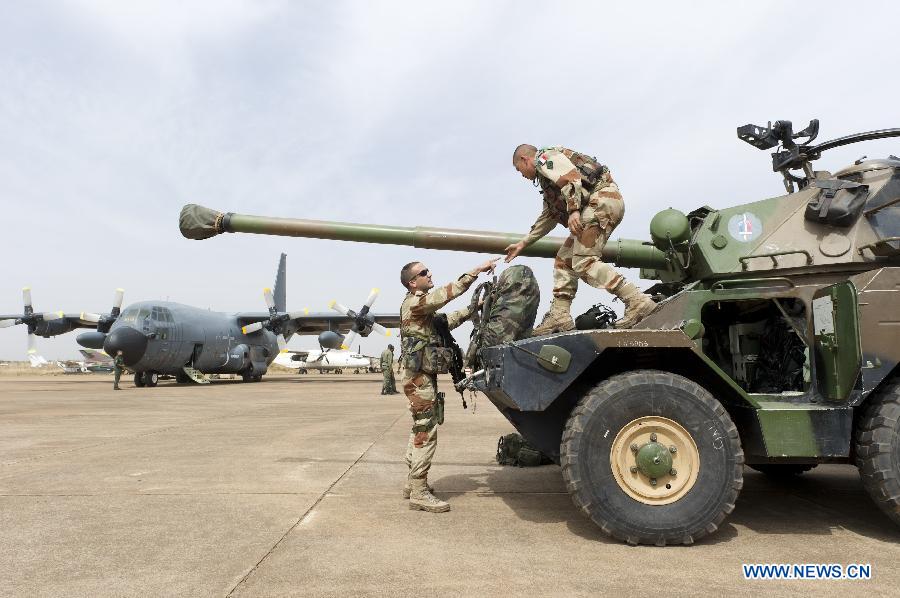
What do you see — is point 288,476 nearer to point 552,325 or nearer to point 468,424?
point 552,325

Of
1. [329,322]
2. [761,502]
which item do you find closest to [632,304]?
[761,502]

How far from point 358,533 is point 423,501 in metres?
0.66

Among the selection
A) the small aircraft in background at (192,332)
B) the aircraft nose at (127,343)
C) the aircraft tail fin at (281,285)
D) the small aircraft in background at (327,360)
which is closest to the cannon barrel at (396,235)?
the small aircraft in background at (192,332)

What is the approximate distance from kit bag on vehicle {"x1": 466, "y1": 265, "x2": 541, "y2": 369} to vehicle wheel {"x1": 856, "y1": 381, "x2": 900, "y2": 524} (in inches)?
78.2

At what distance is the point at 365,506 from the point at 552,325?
1.78 metres

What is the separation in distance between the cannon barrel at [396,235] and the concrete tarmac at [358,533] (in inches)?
75.1

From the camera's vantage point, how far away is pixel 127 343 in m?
21.2

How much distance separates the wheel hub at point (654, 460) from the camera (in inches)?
124

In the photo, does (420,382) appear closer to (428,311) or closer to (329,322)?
(428,311)

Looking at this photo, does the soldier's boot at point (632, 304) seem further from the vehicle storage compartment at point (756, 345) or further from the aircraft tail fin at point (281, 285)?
the aircraft tail fin at point (281, 285)

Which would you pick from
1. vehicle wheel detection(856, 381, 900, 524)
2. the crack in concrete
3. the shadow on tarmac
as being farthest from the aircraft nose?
vehicle wheel detection(856, 381, 900, 524)

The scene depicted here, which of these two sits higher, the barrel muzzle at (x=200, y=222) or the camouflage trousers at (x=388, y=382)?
the barrel muzzle at (x=200, y=222)

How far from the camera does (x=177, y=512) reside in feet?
13.0

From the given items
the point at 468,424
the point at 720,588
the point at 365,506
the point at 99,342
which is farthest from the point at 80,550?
the point at 99,342
